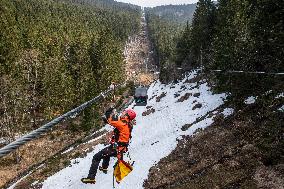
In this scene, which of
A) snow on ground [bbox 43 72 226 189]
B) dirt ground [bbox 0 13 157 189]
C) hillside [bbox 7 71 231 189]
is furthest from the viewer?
dirt ground [bbox 0 13 157 189]

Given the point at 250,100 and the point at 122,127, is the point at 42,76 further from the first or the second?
the point at 122,127

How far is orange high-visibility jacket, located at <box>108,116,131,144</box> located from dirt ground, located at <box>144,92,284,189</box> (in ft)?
13.5

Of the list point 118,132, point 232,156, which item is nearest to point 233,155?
point 232,156

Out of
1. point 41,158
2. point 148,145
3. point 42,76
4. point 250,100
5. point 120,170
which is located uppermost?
point 250,100

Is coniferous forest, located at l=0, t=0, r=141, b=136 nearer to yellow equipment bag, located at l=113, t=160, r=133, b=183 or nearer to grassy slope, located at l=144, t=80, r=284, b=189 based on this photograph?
grassy slope, located at l=144, t=80, r=284, b=189

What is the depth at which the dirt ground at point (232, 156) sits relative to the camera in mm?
12273

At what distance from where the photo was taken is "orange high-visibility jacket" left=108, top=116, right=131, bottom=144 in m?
10.5

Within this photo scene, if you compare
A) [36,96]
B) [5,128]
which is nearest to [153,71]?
[36,96]

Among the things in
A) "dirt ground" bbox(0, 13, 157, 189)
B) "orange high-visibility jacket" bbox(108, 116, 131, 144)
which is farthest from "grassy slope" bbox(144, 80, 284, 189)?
"dirt ground" bbox(0, 13, 157, 189)

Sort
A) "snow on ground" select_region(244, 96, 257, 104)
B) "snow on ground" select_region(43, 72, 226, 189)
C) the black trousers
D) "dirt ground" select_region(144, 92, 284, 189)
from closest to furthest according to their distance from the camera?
1. the black trousers
2. "dirt ground" select_region(144, 92, 284, 189)
3. "snow on ground" select_region(244, 96, 257, 104)
4. "snow on ground" select_region(43, 72, 226, 189)

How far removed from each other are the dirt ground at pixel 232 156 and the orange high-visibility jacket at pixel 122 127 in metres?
4.11

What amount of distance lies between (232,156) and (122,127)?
5.60 meters

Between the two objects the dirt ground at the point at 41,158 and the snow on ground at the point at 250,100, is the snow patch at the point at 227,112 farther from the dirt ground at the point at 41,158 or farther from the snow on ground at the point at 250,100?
the dirt ground at the point at 41,158

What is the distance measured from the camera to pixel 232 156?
565 inches
